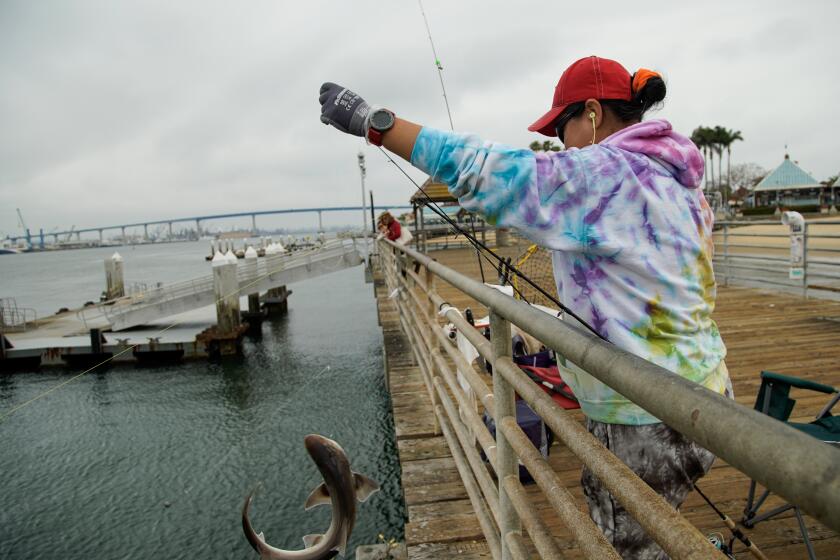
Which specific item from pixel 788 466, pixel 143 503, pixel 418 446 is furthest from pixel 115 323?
pixel 788 466

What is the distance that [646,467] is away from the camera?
1522 millimetres

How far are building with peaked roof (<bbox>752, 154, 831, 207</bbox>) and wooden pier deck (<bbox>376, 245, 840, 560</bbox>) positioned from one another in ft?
184

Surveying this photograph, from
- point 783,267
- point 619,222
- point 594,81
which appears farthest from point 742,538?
point 783,267

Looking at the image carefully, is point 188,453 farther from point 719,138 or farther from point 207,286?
point 719,138

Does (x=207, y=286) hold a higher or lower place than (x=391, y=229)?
lower

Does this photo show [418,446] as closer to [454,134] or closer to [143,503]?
[454,134]

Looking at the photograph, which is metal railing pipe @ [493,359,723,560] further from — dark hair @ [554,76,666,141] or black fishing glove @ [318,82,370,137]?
black fishing glove @ [318,82,370,137]

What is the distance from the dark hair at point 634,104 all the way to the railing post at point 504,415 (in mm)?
698

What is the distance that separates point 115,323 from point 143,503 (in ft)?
44.9

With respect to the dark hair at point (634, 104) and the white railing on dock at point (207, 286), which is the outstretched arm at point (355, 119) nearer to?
the dark hair at point (634, 104)

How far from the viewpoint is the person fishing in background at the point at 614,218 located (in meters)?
1.33

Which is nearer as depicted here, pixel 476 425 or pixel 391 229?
pixel 476 425

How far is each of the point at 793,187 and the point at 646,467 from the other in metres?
64.1

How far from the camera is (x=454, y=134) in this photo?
1.39 meters
